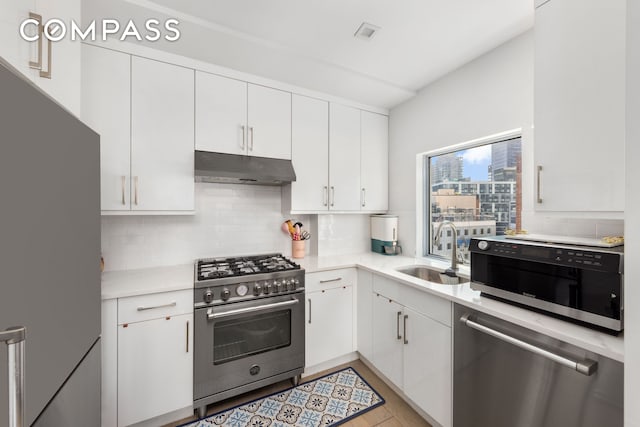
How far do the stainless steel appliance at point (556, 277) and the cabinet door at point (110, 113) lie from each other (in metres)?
2.26

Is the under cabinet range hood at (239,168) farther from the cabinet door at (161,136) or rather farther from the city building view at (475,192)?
the city building view at (475,192)

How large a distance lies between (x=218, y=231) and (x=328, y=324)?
49.6 inches

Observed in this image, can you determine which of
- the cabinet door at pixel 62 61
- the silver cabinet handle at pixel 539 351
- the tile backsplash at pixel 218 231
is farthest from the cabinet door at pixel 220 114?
the silver cabinet handle at pixel 539 351

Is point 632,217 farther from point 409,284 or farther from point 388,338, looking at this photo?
point 388,338

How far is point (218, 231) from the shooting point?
2.37 m

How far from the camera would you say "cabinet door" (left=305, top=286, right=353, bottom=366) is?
6.98ft

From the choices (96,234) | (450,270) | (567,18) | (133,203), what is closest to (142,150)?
(133,203)

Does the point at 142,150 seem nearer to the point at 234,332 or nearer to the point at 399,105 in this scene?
the point at 234,332

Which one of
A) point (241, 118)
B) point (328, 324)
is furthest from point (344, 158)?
point (328, 324)

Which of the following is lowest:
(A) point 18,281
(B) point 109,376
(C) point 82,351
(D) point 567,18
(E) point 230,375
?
(E) point 230,375

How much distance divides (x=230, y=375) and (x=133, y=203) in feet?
4.44

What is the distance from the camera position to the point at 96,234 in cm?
115

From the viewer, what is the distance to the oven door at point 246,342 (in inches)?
68.1

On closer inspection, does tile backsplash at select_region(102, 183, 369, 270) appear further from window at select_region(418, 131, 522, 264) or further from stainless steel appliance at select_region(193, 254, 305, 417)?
window at select_region(418, 131, 522, 264)
